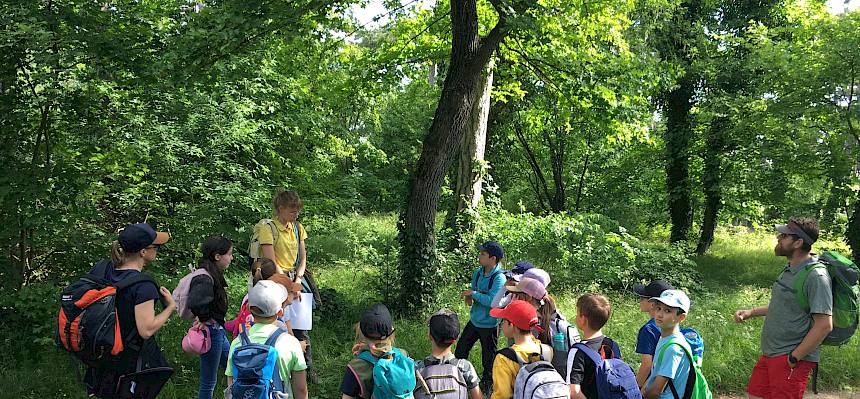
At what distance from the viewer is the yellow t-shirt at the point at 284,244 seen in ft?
16.5

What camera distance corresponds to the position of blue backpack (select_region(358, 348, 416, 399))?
3.12 m

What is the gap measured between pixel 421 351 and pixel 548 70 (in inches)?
230

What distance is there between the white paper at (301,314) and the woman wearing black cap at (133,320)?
4.85 feet

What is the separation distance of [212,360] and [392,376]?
2211 millimetres

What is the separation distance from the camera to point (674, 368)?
3.40 m

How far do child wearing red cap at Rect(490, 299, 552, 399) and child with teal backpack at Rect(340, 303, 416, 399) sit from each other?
51cm

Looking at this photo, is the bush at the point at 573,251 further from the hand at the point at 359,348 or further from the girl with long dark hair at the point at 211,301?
the hand at the point at 359,348

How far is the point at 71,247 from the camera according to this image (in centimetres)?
680

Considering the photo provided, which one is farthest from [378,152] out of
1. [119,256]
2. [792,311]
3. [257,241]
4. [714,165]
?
[792,311]

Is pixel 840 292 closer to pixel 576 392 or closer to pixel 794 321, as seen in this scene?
pixel 794 321

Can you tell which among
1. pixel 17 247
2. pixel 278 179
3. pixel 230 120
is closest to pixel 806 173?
pixel 278 179

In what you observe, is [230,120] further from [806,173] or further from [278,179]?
[806,173]

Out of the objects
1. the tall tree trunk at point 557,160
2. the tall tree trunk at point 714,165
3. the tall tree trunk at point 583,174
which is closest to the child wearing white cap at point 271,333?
the tall tree trunk at point 714,165

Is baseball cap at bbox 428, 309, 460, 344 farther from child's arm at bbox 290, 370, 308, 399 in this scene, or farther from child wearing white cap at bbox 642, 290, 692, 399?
child wearing white cap at bbox 642, 290, 692, 399
